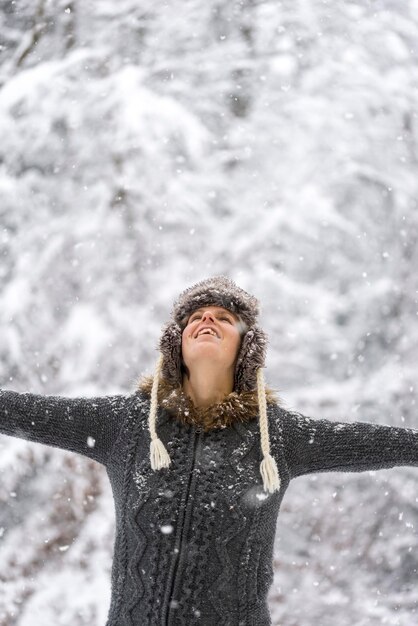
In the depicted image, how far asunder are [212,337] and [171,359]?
0.23 feet

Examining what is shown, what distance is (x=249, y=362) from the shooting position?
3.59 ft

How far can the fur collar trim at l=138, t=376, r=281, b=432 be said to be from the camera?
1.04 metres

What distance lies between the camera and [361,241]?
201cm

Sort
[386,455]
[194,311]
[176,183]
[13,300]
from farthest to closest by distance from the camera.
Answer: [176,183] → [13,300] → [194,311] → [386,455]

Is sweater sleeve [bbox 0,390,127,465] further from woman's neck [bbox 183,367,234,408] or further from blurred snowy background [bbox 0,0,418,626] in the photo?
blurred snowy background [bbox 0,0,418,626]

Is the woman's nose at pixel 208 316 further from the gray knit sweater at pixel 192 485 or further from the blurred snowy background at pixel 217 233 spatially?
the blurred snowy background at pixel 217 233

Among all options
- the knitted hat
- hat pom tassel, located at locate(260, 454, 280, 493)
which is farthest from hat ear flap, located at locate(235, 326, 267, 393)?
hat pom tassel, located at locate(260, 454, 280, 493)

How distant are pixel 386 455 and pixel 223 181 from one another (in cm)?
116

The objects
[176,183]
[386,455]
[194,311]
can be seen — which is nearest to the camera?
[386,455]

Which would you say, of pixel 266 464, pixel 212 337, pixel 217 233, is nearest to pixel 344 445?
pixel 266 464

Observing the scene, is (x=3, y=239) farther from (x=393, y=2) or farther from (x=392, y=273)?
(x=393, y=2)

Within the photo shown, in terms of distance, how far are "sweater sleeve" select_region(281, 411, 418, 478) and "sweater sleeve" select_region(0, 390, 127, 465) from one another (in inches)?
9.9

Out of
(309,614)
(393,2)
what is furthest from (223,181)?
(309,614)

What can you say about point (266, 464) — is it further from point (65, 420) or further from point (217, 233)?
point (217, 233)
